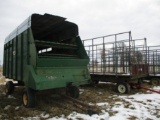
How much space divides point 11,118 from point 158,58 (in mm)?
10669

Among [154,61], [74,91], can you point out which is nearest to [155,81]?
[154,61]

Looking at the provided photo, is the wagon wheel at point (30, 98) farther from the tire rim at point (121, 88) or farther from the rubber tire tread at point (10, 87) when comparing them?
the tire rim at point (121, 88)

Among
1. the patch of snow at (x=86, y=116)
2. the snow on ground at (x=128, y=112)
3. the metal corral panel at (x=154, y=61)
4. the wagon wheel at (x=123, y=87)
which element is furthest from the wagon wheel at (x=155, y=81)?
the patch of snow at (x=86, y=116)

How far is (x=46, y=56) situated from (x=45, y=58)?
357 mm

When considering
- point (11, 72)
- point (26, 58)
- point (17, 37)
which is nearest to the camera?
point (26, 58)

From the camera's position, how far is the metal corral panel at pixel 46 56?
5.25 metres

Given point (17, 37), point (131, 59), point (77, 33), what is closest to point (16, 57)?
point (17, 37)

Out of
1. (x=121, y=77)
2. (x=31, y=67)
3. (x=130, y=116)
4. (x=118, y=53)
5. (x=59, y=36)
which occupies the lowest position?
(x=130, y=116)

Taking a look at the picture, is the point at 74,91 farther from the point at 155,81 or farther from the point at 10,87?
the point at 155,81

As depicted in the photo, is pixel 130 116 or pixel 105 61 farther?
pixel 105 61

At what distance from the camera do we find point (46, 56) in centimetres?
601

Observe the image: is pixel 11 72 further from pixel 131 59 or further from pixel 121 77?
pixel 131 59

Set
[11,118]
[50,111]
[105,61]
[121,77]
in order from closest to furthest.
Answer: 1. [11,118]
2. [50,111]
3. [121,77]
4. [105,61]

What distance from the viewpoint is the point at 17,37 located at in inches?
260
